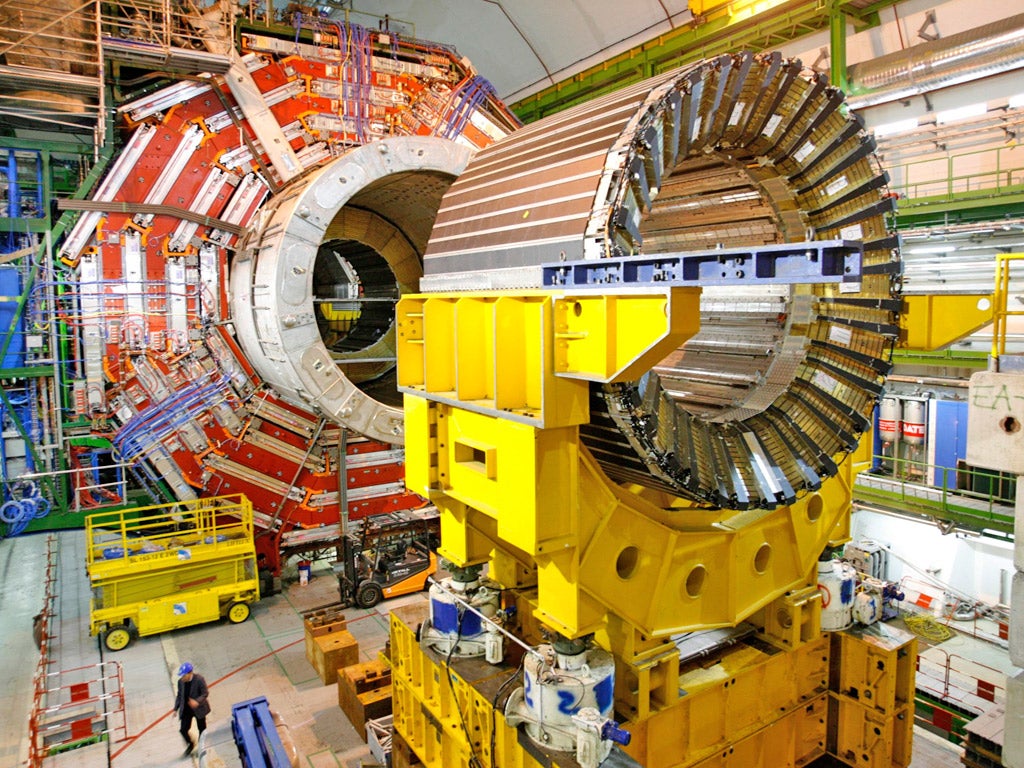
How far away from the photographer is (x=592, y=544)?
11.4 ft

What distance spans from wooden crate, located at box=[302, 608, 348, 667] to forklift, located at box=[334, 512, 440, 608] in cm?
68

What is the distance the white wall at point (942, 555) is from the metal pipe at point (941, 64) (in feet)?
16.6

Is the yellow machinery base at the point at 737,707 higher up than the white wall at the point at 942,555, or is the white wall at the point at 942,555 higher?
the yellow machinery base at the point at 737,707

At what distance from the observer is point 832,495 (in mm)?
4707

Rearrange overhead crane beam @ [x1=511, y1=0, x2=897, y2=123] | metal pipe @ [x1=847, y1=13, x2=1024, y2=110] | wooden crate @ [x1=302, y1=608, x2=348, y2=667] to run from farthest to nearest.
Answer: overhead crane beam @ [x1=511, y1=0, x2=897, y2=123]
metal pipe @ [x1=847, y1=13, x2=1024, y2=110]
wooden crate @ [x1=302, y1=608, x2=348, y2=667]

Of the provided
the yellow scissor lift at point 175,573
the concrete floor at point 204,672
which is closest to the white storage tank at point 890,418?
the concrete floor at point 204,672

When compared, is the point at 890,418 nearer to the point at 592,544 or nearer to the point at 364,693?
the point at 364,693

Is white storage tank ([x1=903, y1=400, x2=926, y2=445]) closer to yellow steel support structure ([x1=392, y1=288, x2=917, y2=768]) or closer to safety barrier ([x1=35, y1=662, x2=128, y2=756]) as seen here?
yellow steel support structure ([x1=392, y1=288, x2=917, y2=768])

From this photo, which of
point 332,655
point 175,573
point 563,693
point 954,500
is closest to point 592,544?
point 563,693

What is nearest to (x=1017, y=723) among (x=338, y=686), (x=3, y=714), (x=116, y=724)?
(x=338, y=686)

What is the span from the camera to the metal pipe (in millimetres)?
7203

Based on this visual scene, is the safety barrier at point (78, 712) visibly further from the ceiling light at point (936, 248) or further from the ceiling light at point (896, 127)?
the ceiling light at point (936, 248)

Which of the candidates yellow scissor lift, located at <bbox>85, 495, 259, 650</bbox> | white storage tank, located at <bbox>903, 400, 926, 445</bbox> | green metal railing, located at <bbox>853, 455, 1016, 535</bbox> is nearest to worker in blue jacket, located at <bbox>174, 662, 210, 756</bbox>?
yellow scissor lift, located at <bbox>85, 495, 259, 650</bbox>

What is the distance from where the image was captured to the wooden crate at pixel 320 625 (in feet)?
22.3
